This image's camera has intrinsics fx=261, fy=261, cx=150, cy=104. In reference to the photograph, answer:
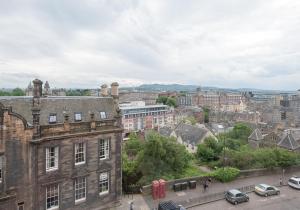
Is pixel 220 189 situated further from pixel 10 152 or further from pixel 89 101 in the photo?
pixel 10 152

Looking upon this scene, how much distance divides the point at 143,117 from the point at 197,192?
3172 inches

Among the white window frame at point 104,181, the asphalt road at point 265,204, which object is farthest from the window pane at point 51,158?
the asphalt road at point 265,204

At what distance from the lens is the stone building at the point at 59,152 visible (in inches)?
797

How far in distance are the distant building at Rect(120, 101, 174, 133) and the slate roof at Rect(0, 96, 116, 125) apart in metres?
69.8

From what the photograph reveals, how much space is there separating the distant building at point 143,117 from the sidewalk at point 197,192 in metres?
64.9

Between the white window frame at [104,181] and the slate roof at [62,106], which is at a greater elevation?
the slate roof at [62,106]

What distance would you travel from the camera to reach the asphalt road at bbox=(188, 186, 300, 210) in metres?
26.3

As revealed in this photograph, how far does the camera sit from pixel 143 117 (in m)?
110

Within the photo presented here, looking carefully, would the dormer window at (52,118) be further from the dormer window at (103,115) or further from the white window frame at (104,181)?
the white window frame at (104,181)

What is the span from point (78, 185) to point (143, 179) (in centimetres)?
984

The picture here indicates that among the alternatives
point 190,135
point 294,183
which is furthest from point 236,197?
point 190,135

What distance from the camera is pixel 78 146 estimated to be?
2361cm

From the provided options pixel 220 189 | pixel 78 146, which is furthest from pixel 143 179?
pixel 78 146

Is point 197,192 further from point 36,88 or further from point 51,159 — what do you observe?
point 36,88
